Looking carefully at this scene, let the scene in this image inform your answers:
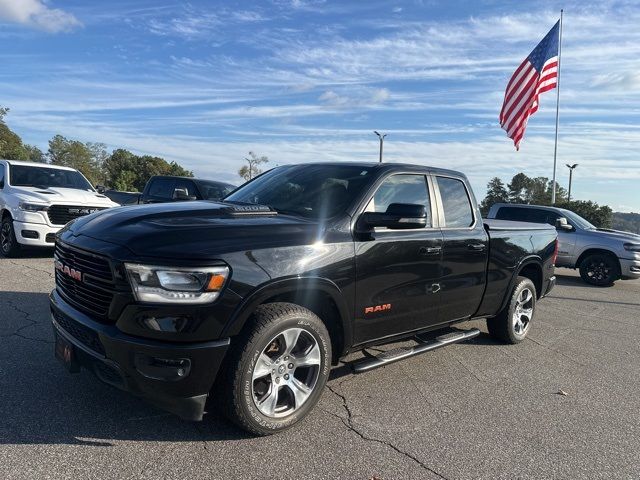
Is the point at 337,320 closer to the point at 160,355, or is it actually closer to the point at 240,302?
the point at 240,302

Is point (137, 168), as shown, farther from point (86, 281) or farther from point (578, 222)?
point (86, 281)

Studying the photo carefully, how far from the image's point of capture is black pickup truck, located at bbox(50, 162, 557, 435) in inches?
111

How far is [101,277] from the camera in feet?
9.82

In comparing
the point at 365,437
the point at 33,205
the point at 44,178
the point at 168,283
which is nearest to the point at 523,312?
the point at 365,437

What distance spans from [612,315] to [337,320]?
250 inches

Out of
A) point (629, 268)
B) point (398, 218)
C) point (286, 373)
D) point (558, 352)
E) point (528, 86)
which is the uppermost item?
point (528, 86)

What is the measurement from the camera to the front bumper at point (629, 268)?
11.3 m

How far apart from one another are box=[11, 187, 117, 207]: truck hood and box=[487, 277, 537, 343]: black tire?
291 inches

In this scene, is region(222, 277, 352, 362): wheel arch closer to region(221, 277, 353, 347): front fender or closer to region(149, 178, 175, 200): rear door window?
region(221, 277, 353, 347): front fender

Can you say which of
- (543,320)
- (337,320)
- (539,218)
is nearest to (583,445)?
(337,320)

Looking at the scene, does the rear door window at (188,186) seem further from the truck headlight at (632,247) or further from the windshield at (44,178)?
the truck headlight at (632,247)

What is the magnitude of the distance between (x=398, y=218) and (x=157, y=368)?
1.91m

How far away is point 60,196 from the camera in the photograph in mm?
9039

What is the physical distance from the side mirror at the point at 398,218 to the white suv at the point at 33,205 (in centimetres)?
713
